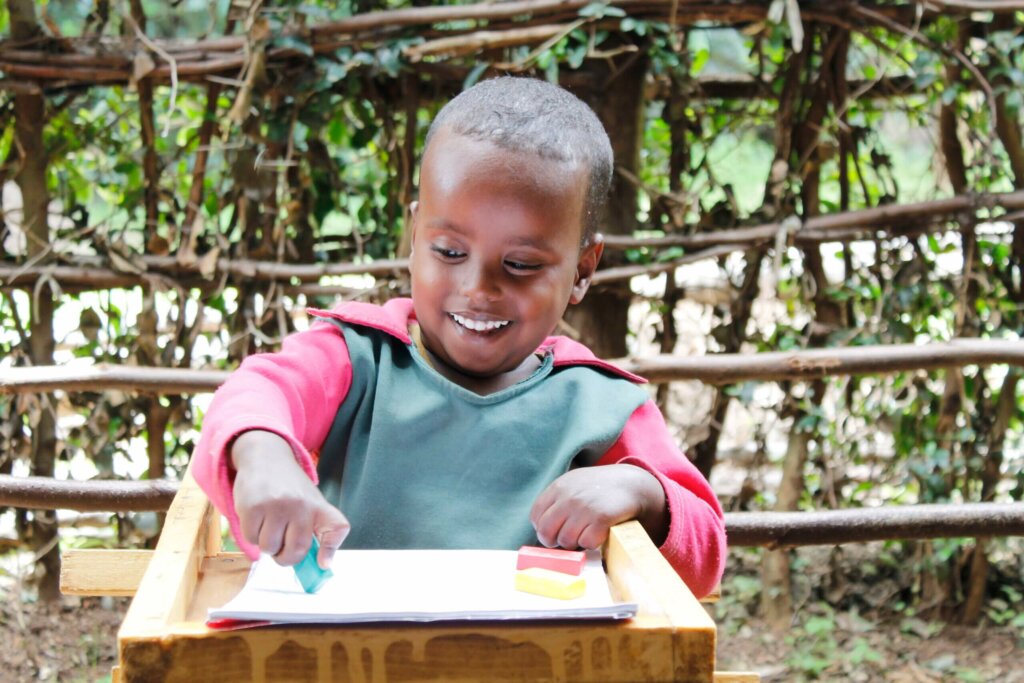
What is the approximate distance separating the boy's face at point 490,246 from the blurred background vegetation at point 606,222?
1.58 m

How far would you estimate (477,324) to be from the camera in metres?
1.58

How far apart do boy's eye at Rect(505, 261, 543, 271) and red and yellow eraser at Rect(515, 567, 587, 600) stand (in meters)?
0.50

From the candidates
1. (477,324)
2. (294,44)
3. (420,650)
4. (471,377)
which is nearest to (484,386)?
(471,377)

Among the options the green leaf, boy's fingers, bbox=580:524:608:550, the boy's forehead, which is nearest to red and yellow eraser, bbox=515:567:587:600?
boy's fingers, bbox=580:524:608:550

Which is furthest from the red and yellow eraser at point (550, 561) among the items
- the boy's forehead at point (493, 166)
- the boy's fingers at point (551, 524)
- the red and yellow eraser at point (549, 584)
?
the boy's forehead at point (493, 166)

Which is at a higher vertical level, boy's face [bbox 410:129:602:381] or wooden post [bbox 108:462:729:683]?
boy's face [bbox 410:129:602:381]

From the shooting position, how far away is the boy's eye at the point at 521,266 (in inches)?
60.3

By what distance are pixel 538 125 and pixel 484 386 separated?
412 mm

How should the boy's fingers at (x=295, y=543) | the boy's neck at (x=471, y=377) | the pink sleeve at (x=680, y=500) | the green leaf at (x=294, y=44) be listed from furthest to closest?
the green leaf at (x=294, y=44) → the boy's neck at (x=471, y=377) → the pink sleeve at (x=680, y=500) → the boy's fingers at (x=295, y=543)

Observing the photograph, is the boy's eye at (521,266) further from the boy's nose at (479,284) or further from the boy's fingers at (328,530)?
the boy's fingers at (328,530)

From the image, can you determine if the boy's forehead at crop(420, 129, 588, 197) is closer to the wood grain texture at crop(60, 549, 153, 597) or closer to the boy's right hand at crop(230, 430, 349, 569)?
the boy's right hand at crop(230, 430, 349, 569)

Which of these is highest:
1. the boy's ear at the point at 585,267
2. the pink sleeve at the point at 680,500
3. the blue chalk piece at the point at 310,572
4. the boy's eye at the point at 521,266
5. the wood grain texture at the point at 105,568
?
the boy's eye at the point at 521,266

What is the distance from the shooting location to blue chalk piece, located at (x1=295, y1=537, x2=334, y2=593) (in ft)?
3.61

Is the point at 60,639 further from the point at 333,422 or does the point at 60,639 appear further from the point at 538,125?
the point at 538,125
